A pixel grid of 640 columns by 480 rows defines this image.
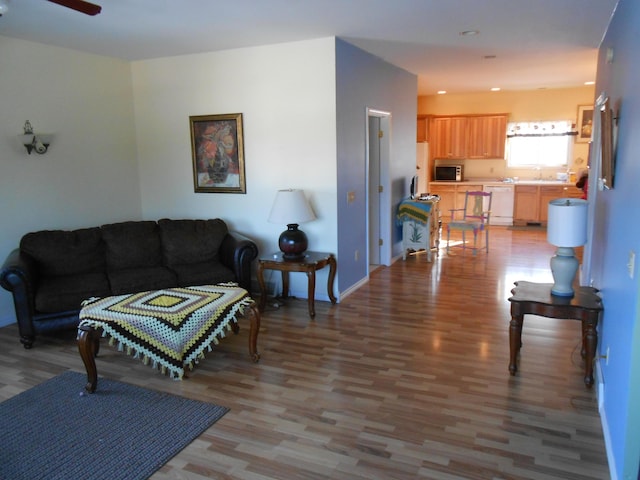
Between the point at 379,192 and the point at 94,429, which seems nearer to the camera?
the point at 94,429

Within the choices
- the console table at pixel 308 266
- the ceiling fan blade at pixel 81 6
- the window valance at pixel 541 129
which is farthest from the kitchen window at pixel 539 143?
the ceiling fan blade at pixel 81 6

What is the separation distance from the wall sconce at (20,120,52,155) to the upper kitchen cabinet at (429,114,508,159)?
727 cm

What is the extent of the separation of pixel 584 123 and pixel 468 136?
2.07m

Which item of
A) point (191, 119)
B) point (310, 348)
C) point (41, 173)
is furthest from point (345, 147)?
point (41, 173)

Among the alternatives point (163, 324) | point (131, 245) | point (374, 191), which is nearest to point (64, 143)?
point (131, 245)

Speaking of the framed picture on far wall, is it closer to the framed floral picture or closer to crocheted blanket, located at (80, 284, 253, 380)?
the framed floral picture

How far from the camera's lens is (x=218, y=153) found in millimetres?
5242

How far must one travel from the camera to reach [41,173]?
468 centimetres

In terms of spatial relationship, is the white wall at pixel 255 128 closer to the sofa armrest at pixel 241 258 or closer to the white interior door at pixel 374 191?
the sofa armrest at pixel 241 258

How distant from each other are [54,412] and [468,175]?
8.84 m

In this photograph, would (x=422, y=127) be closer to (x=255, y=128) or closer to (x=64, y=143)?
(x=255, y=128)

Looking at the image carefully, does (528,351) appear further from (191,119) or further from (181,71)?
(181,71)

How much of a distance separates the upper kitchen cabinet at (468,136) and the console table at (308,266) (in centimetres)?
592

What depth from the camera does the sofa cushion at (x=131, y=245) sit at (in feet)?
15.5
